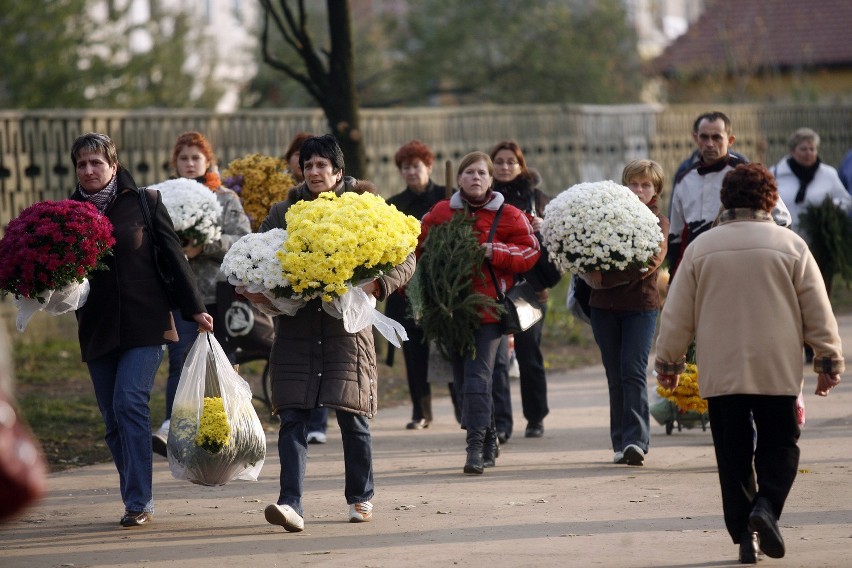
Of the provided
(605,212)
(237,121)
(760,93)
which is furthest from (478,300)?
(760,93)

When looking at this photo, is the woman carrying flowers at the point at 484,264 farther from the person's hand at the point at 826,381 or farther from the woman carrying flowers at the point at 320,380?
the person's hand at the point at 826,381

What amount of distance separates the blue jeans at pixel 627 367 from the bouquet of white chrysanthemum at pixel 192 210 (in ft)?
8.52

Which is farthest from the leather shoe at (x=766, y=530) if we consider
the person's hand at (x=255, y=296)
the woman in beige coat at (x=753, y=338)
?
the person's hand at (x=255, y=296)

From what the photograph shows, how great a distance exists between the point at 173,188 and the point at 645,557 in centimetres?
446

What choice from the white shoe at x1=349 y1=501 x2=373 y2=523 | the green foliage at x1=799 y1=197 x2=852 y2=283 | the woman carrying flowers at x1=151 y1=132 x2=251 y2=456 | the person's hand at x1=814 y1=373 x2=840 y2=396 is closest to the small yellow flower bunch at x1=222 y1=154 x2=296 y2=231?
the woman carrying flowers at x1=151 y1=132 x2=251 y2=456

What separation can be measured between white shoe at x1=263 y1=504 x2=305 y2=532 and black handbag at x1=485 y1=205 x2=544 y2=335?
2.43 meters

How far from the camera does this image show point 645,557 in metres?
6.64

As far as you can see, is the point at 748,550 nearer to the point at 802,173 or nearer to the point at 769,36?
the point at 802,173

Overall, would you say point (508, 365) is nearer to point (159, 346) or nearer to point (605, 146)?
point (159, 346)

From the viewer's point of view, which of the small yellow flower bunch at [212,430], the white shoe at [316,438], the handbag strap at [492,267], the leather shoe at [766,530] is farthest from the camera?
the white shoe at [316,438]

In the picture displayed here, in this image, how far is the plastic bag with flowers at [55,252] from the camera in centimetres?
747

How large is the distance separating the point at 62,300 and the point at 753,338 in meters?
3.58

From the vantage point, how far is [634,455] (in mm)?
9156

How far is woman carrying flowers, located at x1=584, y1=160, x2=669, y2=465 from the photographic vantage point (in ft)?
30.0
